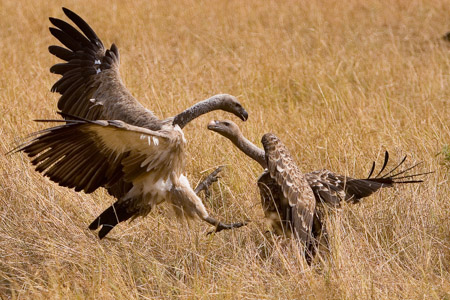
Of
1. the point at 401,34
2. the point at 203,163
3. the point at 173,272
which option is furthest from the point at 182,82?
the point at 401,34

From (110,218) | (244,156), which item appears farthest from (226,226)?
(244,156)

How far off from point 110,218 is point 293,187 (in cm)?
123

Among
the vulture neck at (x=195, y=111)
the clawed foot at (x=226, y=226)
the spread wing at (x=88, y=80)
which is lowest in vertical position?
the clawed foot at (x=226, y=226)

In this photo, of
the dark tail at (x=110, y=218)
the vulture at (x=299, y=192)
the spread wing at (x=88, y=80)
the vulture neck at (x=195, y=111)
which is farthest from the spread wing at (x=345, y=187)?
the spread wing at (x=88, y=80)

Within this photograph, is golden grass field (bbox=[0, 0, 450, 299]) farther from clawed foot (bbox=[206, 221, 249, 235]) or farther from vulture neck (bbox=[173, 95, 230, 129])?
vulture neck (bbox=[173, 95, 230, 129])

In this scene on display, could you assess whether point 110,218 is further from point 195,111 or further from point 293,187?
point 293,187

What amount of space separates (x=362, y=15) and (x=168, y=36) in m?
3.89

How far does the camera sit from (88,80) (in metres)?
5.75

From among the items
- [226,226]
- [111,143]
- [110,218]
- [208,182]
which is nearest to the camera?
[111,143]

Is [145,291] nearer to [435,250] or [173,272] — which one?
[173,272]

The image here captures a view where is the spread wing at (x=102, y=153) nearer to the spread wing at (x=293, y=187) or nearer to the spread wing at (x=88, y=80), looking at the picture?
the spread wing at (x=293, y=187)

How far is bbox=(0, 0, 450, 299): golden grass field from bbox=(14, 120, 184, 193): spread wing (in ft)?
1.44

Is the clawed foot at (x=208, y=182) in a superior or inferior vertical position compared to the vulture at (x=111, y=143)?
inferior

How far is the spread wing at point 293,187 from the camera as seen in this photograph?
441 cm
